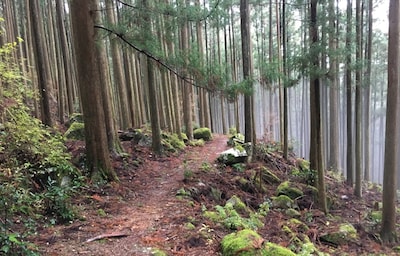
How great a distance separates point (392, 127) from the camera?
6.50 metres

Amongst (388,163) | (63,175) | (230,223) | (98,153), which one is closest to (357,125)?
(388,163)

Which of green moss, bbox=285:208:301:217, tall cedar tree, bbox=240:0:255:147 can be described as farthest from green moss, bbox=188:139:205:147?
green moss, bbox=285:208:301:217

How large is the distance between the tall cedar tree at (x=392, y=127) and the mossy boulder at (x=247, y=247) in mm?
4095

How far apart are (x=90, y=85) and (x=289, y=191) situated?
244 inches

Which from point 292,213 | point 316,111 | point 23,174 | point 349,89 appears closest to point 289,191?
point 292,213

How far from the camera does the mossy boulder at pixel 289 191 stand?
8.86 metres

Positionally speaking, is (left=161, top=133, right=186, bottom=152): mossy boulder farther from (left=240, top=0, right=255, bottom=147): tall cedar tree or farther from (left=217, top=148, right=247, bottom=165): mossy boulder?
(left=240, top=0, right=255, bottom=147): tall cedar tree

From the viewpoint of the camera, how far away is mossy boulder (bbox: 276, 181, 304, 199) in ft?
29.1

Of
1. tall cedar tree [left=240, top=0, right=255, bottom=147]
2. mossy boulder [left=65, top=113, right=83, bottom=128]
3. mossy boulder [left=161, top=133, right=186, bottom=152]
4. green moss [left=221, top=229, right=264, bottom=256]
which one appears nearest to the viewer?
green moss [left=221, top=229, right=264, bottom=256]

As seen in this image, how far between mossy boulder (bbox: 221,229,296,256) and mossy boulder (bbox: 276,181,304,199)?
4945 millimetres

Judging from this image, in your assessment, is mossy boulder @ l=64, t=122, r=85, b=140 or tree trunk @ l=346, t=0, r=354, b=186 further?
mossy boulder @ l=64, t=122, r=85, b=140

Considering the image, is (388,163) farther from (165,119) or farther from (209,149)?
(165,119)

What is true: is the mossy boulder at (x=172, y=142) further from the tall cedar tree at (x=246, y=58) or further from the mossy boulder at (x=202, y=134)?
the tall cedar tree at (x=246, y=58)

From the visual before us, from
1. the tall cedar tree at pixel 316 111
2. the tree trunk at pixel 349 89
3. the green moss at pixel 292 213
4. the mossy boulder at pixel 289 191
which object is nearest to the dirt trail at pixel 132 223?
the green moss at pixel 292 213
